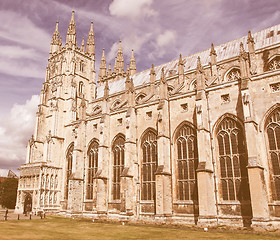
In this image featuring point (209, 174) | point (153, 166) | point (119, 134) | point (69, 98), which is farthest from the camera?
point (69, 98)

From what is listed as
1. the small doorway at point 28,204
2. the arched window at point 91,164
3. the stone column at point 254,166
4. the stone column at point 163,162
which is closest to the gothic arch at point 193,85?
the stone column at point 163,162

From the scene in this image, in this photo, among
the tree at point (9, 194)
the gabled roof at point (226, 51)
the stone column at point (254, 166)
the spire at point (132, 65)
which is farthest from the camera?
the spire at point (132, 65)

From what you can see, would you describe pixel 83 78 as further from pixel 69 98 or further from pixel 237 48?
pixel 237 48

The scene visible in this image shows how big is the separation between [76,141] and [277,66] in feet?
81.1

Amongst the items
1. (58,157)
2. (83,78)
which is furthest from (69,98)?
(58,157)

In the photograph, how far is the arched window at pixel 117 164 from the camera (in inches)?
1120

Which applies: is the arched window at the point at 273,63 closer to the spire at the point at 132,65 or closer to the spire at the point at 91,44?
the spire at the point at 132,65

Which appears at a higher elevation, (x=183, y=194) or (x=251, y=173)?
(x=251, y=173)

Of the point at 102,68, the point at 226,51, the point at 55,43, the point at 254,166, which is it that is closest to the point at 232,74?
the point at 226,51

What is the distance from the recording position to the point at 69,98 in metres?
40.1

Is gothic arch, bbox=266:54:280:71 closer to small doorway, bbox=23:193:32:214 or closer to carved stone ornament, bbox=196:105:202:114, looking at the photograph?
carved stone ornament, bbox=196:105:202:114

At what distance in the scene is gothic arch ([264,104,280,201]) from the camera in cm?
1936

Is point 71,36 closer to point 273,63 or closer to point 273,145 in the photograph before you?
point 273,63

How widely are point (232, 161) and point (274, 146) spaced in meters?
3.37
